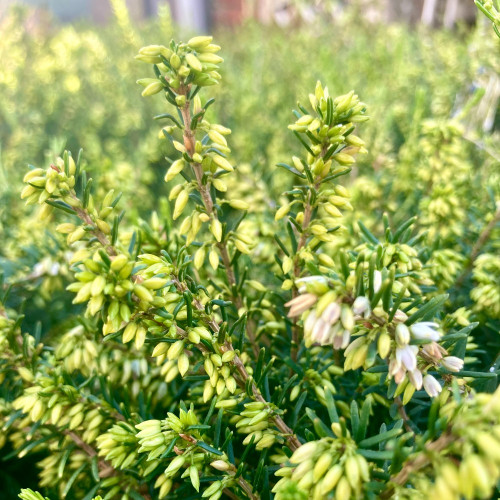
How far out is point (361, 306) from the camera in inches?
14.4

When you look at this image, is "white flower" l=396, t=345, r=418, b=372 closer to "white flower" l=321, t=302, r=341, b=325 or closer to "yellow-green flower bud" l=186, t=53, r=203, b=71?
"white flower" l=321, t=302, r=341, b=325

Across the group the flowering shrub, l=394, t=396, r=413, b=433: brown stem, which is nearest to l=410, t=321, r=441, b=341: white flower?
the flowering shrub

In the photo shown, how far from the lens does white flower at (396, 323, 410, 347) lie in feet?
1.22

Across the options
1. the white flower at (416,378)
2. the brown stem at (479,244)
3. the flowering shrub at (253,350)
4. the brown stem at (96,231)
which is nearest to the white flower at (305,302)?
the flowering shrub at (253,350)

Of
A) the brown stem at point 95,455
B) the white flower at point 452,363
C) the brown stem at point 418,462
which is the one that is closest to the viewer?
the brown stem at point 418,462

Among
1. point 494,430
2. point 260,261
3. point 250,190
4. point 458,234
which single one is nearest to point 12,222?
point 250,190

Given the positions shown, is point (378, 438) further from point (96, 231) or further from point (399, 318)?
point (96, 231)

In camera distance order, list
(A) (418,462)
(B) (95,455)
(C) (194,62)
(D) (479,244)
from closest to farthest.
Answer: (A) (418,462)
(C) (194,62)
(B) (95,455)
(D) (479,244)

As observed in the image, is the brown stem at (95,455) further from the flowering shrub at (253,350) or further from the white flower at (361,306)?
the white flower at (361,306)

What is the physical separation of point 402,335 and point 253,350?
283mm

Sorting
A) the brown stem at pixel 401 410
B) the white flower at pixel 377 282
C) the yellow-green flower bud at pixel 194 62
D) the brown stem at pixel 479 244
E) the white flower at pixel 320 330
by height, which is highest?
the yellow-green flower bud at pixel 194 62

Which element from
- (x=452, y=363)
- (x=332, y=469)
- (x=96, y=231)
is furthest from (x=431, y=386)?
(x=96, y=231)

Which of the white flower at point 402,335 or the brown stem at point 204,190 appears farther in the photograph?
the brown stem at point 204,190

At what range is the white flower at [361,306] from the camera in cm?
37
